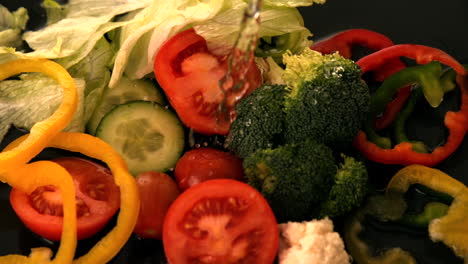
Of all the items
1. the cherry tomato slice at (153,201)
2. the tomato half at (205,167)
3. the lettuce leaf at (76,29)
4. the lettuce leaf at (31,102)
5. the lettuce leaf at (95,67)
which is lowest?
the cherry tomato slice at (153,201)

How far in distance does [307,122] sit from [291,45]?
665 mm

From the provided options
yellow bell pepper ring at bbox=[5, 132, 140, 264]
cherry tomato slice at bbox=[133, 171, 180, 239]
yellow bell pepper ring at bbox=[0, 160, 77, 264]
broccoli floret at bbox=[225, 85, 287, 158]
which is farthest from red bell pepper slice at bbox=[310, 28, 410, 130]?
yellow bell pepper ring at bbox=[0, 160, 77, 264]

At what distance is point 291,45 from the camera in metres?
3.19

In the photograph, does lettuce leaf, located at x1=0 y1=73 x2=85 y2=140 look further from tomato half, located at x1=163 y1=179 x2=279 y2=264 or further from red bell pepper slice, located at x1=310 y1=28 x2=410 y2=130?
red bell pepper slice, located at x1=310 y1=28 x2=410 y2=130

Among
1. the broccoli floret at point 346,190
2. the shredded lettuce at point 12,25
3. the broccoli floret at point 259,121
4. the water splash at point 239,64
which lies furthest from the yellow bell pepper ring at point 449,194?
the shredded lettuce at point 12,25

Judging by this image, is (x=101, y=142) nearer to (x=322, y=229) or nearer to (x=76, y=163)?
(x=76, y=163)

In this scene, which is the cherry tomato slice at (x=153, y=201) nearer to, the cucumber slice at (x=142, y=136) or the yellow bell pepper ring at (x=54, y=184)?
the cucumber slice at (x=142, y=136)

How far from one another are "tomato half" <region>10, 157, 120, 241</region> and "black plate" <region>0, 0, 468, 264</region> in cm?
11

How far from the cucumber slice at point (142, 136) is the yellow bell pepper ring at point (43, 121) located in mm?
232

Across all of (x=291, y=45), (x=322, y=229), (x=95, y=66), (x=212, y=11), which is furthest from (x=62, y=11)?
(x=322, y=229)

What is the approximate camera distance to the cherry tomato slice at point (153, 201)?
2.64 m

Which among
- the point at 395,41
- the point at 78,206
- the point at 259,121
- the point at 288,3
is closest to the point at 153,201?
the point at 78,206

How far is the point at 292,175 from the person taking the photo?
256 cm

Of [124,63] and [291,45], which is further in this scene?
[291,45]
